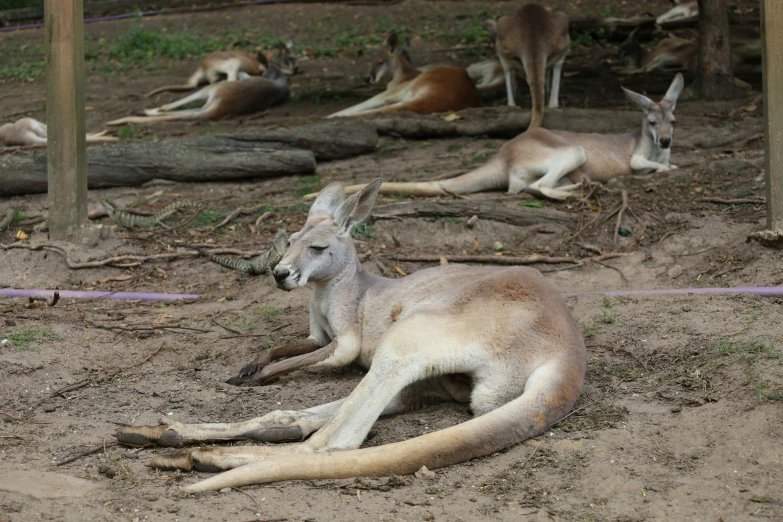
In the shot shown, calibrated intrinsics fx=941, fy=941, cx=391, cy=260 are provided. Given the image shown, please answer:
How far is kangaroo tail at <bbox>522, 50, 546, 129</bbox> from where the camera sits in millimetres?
9094

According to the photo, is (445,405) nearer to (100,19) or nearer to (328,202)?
(328,202)

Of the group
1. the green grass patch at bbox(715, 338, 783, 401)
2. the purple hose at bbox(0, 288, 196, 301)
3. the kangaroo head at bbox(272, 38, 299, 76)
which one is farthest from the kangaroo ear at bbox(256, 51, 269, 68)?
the green grass patch at bbox(715, 338, 783, 401)

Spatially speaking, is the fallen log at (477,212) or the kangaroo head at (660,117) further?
the kangaroo head at (660,117)

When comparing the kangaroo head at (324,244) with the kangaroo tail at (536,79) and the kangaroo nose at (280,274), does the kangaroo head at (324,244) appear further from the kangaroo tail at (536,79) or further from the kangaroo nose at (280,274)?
the kangaroo tail at (536,79)

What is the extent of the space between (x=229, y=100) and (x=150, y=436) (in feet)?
26.8

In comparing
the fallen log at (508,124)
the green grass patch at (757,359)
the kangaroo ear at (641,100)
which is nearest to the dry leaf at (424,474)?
the green grass patch at (757,359)

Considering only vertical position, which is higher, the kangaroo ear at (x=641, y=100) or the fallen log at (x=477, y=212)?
the kangaroo ear at (x=641, y=100)

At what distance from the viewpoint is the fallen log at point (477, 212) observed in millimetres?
6930

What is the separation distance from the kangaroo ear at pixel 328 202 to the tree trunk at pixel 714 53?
6168 mm

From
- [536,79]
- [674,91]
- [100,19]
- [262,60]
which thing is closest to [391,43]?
[262,60]

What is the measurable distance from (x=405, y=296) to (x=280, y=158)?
155 inches

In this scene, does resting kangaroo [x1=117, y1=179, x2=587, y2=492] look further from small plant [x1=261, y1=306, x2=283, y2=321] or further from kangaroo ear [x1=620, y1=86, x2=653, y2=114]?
kangaroo ear [x1=620, y1=86, x2=653, y2=114]

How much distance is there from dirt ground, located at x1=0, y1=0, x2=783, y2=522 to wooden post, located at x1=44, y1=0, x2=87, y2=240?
42 cm

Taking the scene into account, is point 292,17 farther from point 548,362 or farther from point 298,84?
point 548,362
